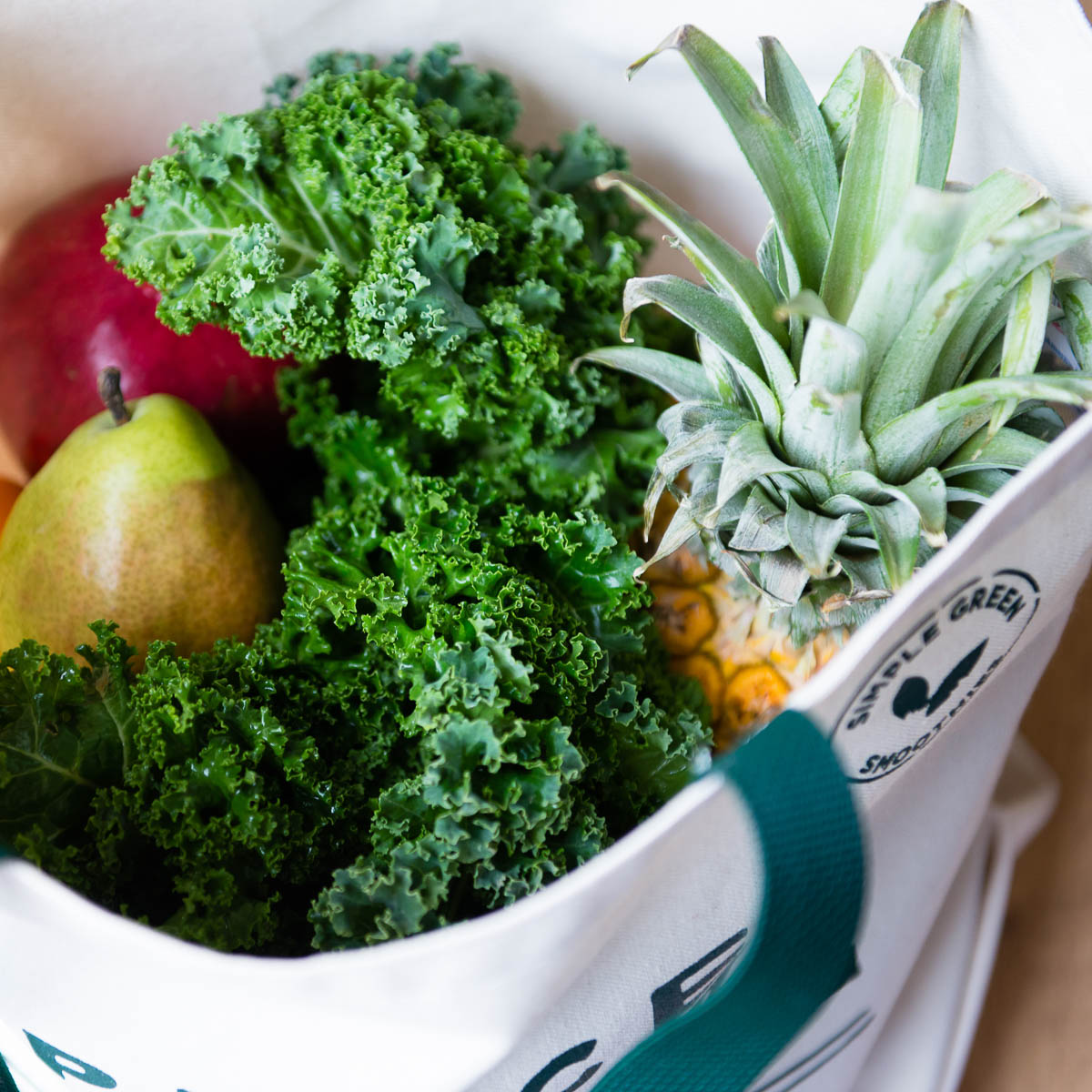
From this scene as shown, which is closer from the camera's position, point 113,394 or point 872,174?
point 872,174

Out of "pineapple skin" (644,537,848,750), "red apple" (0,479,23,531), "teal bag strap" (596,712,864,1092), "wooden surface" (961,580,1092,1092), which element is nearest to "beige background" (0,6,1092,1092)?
"wooden surface" (961,580,1092,1092)

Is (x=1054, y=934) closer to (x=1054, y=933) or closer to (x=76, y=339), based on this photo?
(x=1054, y=933)

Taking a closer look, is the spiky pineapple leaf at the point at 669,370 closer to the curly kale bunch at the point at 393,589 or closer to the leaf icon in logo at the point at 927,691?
the curly kale bunch at the point at 393,589

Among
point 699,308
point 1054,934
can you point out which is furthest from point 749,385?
point 1054,934

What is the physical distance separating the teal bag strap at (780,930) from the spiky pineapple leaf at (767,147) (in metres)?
0.37

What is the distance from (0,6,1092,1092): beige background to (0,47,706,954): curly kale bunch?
568mm

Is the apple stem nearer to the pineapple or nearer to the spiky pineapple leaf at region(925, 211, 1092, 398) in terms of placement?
the pineapple

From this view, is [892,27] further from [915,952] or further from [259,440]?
[915,952]

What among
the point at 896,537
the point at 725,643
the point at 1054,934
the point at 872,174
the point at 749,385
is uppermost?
the point at 872,174

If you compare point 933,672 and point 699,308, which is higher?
point 699,308

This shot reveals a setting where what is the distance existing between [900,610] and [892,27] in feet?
1.82

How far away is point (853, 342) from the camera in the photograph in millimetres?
598

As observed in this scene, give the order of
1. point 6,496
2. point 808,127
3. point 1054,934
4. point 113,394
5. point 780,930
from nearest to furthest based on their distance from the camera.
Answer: point 780,930 < point 808,127 < point 113,394 < point 6,496 < point 1054,934

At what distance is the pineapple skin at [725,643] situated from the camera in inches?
32.1
